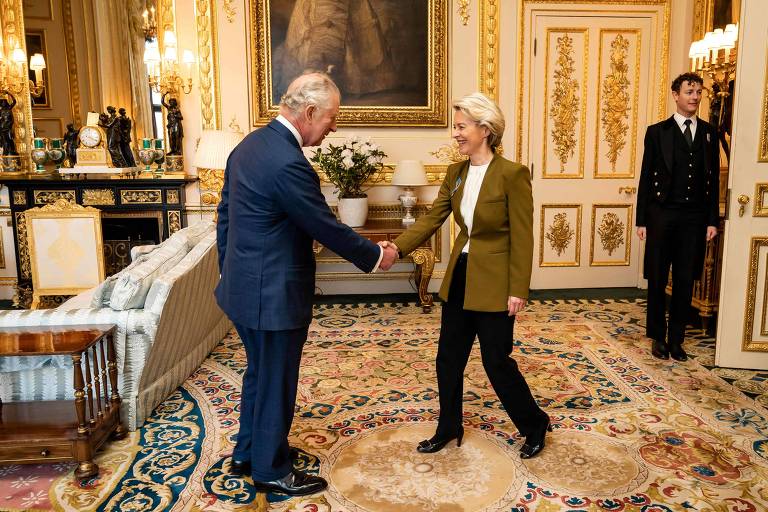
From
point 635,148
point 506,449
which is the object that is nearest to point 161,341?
point 506,449

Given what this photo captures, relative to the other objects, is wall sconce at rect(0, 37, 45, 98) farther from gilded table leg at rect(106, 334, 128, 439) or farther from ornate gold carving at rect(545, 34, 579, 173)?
ornate gold carving at rect(545, 34, 579, 173)

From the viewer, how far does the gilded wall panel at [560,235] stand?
6258 millimetres

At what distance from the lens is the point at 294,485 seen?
2545 millimetres

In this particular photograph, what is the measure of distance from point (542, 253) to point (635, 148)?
1.38 m

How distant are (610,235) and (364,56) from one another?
9.89 feet

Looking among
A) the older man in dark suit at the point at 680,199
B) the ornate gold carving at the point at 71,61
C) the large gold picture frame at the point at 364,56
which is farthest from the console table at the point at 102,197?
the older man in dark suit at the point at 680,199

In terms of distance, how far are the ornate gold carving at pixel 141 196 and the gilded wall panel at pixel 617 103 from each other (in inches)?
165

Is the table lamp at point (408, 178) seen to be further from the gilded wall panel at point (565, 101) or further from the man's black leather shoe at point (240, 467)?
the man's black leather shoe at point (240, 467)

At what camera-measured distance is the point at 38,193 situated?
5.64 m

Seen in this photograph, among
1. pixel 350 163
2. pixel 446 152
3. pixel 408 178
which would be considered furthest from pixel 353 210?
pixel 446 152

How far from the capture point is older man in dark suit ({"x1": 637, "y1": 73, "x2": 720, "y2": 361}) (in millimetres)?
Result: 4062

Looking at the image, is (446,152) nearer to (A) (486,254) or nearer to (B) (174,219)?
(B) (174,219)

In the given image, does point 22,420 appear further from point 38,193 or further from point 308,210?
point 38,193

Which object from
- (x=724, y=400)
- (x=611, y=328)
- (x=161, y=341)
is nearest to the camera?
(x=161, y=341)
